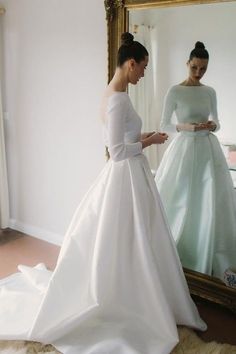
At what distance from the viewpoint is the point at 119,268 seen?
196 centimetres

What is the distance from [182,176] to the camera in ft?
7.77

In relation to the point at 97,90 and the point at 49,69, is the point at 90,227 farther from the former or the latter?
the point at 49,69

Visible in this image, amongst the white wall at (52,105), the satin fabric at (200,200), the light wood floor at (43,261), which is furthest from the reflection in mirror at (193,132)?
the white wall at (52,105)

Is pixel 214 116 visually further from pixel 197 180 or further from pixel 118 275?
pixel 118 275

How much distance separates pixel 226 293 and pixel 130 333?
66 centimetres

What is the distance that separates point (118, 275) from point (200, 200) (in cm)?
72

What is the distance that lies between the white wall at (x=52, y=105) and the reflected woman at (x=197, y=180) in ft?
2.09

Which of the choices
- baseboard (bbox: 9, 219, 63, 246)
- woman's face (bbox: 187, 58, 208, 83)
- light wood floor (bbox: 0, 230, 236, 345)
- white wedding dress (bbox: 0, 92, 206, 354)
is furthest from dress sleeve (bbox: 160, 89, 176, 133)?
baseboard (bbox: 9, 219, 63, 246)

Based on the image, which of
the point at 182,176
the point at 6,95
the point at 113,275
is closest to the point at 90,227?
the point at 113,275

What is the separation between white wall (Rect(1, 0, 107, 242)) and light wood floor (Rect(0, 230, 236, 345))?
0.42ft

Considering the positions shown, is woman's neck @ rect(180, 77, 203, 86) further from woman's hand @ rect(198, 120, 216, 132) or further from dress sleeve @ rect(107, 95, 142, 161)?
dress sleeve @ rect(107, 95, 142, 161)

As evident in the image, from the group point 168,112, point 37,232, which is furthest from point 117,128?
point 37,232

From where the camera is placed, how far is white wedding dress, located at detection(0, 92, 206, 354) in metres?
1.89

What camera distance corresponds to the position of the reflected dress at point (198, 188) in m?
2.25
